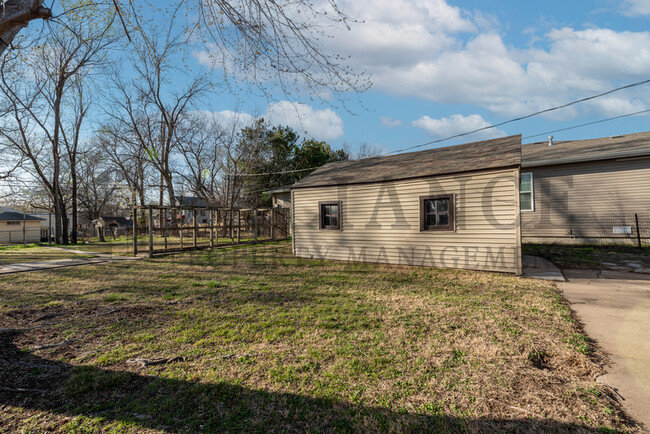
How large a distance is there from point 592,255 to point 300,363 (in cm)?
1072

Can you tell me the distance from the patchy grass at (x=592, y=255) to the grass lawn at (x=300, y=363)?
12.2 ft

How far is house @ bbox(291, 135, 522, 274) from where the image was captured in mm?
7797

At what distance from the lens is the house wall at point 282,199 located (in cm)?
2145

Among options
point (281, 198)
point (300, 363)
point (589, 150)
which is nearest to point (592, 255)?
point (589, 150)

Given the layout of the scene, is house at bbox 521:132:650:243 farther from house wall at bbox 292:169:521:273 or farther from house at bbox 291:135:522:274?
house wall at bbox 292:169:521:273

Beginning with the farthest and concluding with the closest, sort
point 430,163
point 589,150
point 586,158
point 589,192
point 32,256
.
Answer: point 32,256 → point 589,150 → point 589,192 → point 586,158 → point 430,163

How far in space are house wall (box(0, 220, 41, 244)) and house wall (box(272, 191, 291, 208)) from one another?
26919mm

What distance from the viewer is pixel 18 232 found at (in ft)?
104

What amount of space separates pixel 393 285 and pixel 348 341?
10.7 feet

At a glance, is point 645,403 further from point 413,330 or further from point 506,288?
point 506,288

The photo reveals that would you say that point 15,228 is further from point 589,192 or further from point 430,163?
point 589,192

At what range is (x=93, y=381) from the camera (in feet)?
9.02

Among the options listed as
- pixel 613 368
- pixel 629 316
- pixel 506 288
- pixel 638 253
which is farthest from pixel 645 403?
pixel 638 253

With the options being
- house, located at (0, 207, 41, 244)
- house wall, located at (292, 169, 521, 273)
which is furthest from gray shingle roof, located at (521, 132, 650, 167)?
house, located at (0, 207, 41, 244)
